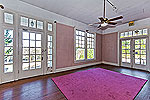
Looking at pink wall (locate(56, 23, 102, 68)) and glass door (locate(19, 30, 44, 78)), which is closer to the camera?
glass door (locate(19, 30, 44, 78))

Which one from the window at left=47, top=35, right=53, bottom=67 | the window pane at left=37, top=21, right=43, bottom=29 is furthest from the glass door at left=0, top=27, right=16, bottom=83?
the window at left=47, top=35, right=53, bottom=67

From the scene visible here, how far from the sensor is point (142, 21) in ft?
16.8

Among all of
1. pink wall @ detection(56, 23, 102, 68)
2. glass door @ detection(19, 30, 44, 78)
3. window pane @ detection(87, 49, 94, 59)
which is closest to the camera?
glass door @ detection(19, 30, 44, 78)

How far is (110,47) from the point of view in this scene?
688 centimetres

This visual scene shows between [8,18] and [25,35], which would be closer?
[8,18]

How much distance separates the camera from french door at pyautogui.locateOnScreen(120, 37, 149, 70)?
16.8 feet

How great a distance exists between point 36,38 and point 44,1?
1694mm

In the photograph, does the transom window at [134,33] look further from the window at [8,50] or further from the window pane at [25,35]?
the window at [8,50]

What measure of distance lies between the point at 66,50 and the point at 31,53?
1979mm

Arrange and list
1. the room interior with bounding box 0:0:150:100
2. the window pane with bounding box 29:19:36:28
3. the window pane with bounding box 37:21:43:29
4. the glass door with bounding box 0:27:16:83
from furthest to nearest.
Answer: the window pane with bounding box 37:21:43:29 < the window pane with bounding box 29:19:36:28 < the glass door with bounding box 0:27:16:83 < the room interior with bounding box 0:0:150:100

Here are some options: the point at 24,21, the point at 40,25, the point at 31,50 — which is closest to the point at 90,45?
the point at 40,25

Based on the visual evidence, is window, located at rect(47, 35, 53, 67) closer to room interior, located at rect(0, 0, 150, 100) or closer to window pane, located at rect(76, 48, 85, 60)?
room interior, located at rect(0, 0, 150, 100)

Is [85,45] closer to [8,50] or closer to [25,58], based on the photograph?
[25,58]

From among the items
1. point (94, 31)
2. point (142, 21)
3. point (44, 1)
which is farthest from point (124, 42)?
point (44, 1)
